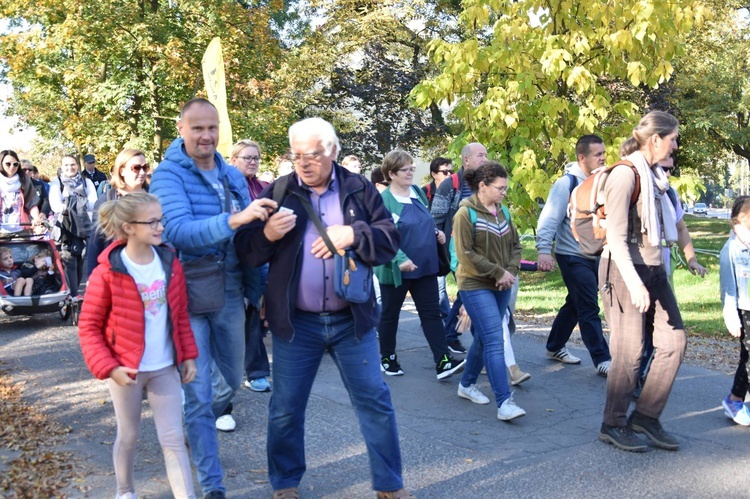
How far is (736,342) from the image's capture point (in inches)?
378

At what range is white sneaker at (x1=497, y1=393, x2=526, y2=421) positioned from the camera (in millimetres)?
6156

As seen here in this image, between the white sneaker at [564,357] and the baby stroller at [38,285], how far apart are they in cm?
593

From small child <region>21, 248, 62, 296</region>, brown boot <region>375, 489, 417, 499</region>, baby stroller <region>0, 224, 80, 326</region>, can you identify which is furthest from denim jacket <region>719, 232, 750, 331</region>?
small child <region>21, 248, 62, 296</region>

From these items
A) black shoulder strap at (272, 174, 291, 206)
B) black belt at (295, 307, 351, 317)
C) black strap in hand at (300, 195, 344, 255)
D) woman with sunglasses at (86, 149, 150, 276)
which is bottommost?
black belt at (295, 307, 351, 317)

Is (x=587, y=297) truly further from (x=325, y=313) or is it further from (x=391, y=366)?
(x=325, y=313)

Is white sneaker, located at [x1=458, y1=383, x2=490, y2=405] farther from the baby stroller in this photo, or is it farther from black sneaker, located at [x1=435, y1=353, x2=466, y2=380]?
the baby stroller

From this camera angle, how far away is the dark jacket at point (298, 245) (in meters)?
4.30

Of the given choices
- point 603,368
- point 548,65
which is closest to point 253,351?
point 603,368

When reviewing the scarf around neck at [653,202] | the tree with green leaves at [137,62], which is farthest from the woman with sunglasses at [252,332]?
the tree with green leaves at [137,62]

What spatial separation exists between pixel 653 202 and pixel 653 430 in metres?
1.46

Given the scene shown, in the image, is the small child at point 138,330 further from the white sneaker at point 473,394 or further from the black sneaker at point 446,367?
the black sneaker at point 446,367

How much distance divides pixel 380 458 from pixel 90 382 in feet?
12.9

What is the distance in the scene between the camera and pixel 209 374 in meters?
4.62

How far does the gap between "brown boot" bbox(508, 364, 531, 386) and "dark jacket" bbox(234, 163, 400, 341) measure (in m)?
3.17
